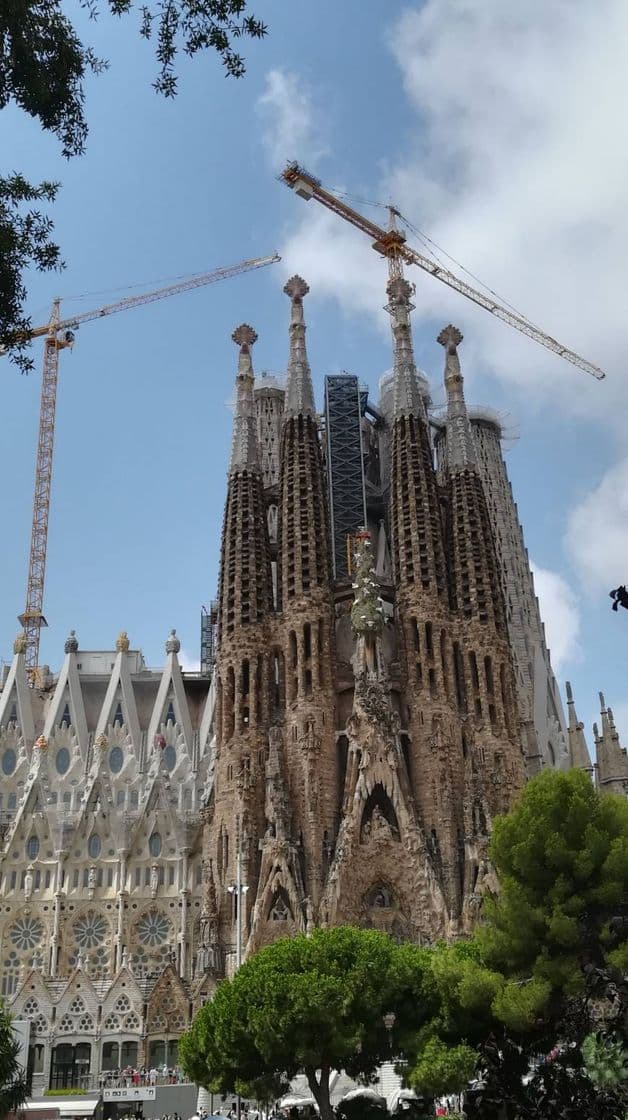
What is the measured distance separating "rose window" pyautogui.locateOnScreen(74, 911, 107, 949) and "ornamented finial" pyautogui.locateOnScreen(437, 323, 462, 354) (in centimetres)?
3459

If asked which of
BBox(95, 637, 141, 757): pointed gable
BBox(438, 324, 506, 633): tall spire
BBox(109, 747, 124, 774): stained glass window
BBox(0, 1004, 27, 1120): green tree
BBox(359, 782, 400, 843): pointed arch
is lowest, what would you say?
BBox(0, 1004, 27, 1120): green tree

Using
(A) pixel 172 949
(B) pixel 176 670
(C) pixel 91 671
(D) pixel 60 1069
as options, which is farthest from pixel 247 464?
(D) pixel 60 1069

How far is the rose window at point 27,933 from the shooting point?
2019 inches

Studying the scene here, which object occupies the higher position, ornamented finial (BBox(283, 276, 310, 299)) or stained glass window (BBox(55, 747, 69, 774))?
ornamented finial (BBox(283, 276, 310, 299))

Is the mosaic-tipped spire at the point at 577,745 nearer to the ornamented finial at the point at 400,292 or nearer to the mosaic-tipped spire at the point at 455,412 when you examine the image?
the mosaic-tipped spire at the point at 455,412

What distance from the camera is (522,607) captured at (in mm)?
69812

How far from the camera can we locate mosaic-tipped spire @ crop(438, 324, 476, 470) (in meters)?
56.2

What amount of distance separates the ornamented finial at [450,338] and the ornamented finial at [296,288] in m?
7.97

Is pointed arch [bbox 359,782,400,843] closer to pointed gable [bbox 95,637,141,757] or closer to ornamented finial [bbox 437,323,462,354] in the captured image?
pointed gable [bbox 95,637,141,757]

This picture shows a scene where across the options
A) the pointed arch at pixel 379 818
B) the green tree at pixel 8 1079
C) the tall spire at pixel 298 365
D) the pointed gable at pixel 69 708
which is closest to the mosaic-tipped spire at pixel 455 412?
the tall spire at pixel 298 365

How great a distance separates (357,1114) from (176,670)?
37.6 metres

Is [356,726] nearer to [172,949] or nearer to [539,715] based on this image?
[172,949]

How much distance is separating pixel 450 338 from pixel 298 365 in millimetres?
9169

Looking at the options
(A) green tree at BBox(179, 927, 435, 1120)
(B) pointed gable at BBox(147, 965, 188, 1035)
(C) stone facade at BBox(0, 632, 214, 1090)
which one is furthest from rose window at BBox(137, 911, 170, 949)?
(A) green tree at BBox(179, 927, 435, 1120)
